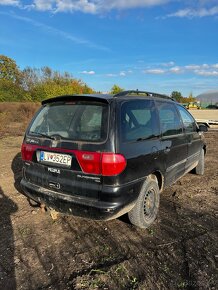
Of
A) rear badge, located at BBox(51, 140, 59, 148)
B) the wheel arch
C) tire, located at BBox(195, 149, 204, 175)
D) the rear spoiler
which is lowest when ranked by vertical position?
tire, located at BBox(195, 149, 204, 175)

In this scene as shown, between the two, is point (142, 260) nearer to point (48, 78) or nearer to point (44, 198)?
point (44, 198)

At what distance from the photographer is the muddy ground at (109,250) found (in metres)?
2.97

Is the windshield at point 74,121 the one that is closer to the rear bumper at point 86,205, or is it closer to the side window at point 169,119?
the rear bumper at point 86,205

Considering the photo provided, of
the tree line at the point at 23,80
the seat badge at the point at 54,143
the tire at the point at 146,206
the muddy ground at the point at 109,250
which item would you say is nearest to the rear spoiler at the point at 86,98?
the seat badge at the point at 54,143

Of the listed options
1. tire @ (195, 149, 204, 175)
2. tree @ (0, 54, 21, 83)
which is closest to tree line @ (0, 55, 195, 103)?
tree @ (0, 54, 21, 83)

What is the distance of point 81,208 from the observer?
3.48m

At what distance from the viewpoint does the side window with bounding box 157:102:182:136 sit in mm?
Answer: 4543

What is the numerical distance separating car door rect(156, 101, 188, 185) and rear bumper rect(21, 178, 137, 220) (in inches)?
45.2

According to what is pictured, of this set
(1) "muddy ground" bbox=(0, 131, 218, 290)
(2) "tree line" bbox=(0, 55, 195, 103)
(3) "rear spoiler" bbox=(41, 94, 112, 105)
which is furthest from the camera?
(2) "tree line" bbox=(0, 55, 195, 103)

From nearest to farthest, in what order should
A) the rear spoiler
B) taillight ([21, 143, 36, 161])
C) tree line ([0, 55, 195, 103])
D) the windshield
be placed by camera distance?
the windshield, the rear spoiler, taillight ([21, 143, 36, 161]), tree line ([0, 55, 195, 103])

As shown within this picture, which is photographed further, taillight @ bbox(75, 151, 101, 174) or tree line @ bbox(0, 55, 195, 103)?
tree line @ bbox(0, 55, 195, 103)

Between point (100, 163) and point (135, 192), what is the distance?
0.68m

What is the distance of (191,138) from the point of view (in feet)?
18.7

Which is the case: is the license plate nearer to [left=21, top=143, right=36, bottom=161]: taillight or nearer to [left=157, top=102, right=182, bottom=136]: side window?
[left=21, top=143, right=36, bottom=161]: taillight
